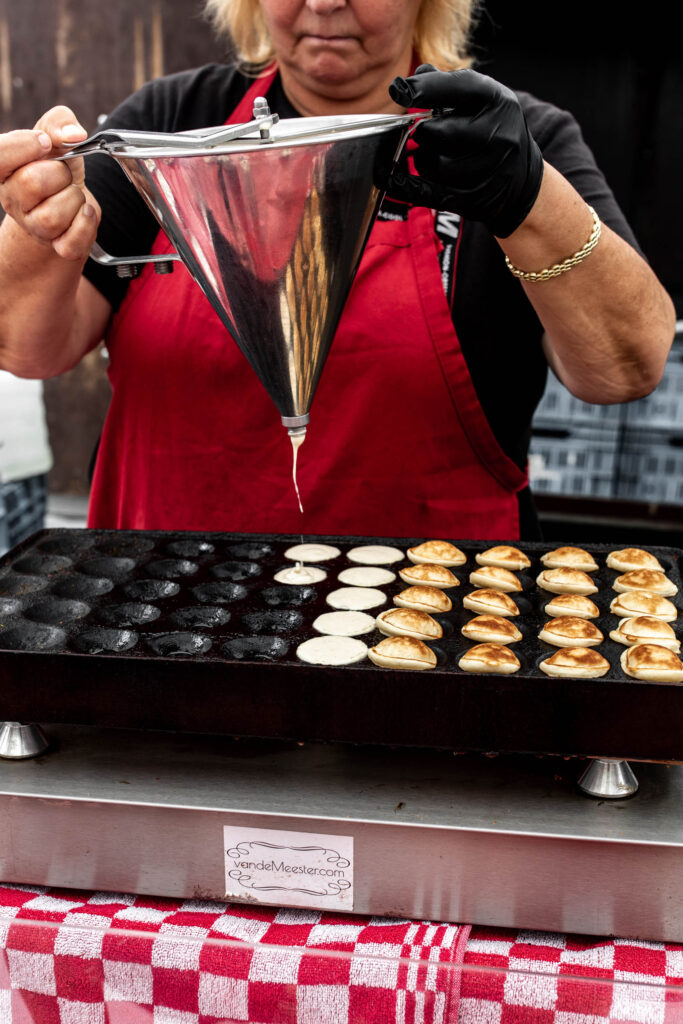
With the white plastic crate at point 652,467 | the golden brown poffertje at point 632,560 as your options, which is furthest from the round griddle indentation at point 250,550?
the white plastic crate at point 652,467

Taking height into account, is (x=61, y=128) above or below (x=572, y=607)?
above

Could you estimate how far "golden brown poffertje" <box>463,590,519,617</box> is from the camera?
42.9 inches

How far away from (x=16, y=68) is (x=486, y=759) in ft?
13.9

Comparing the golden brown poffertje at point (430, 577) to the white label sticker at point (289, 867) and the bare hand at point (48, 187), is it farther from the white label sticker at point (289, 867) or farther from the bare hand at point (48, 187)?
the bare hand at point (48, 187)

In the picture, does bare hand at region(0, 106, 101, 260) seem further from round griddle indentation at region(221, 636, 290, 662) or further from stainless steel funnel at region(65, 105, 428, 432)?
round griddle indentation at region(221, 636, 290, 662)


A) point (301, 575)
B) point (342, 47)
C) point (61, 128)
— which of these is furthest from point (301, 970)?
point (342, 47)

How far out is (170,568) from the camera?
124 centimetres

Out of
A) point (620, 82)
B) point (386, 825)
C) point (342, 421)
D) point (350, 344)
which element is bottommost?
point (386, 825)

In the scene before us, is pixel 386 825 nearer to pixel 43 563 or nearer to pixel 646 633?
pixel 646 633

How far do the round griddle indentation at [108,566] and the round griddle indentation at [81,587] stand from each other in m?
0.04

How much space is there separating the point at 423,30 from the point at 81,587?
109cm

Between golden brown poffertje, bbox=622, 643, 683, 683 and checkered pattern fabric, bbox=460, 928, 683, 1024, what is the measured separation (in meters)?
0.27

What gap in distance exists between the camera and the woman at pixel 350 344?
136cm

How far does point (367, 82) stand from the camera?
4.69 ft
